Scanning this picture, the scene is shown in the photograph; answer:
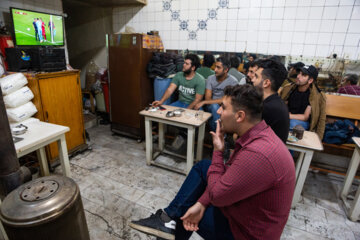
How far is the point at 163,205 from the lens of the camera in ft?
6.97

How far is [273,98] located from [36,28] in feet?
9.55

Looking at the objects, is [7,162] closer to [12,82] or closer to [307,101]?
[12,82]

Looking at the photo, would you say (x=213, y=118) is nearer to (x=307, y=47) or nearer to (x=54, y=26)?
(x=307, y=47)

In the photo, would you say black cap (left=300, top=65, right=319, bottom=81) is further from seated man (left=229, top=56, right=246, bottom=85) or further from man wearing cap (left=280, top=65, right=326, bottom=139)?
seated man (left=229, top=56, right=246, bottom=85)

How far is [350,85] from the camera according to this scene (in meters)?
2.89

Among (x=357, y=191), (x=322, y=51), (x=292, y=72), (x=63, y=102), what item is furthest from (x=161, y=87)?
(x=357, y=191)

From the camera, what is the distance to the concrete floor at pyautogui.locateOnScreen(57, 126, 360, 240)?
1.88 metres

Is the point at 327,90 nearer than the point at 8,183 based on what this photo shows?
No

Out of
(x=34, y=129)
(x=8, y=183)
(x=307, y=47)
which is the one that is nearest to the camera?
(x=8, y=183)

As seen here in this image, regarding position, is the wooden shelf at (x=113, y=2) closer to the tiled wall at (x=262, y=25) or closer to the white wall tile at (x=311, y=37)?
the tiled wall at (x=262, y=25)

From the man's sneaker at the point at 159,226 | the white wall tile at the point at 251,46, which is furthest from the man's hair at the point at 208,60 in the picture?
the man's sneaker at the point at 159,226

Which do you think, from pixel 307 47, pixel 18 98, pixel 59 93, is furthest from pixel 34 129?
pixel 307 47

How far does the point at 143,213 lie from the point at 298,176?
1.57 m

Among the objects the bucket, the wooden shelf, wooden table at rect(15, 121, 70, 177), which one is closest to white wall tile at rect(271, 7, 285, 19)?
the bucket
